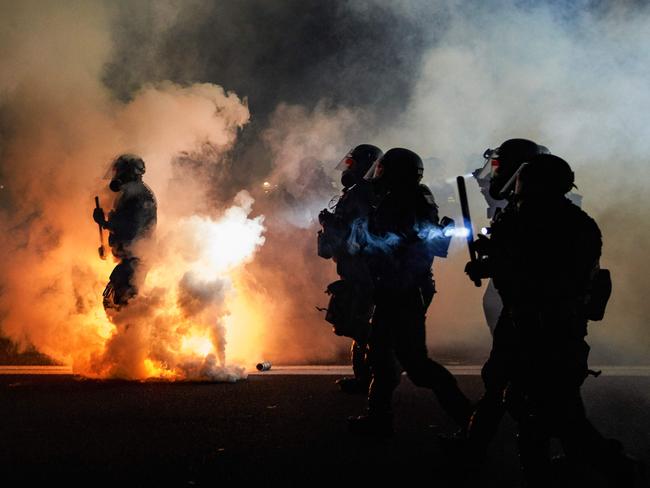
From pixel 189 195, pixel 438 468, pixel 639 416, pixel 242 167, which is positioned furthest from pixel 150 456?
pixel 242 167

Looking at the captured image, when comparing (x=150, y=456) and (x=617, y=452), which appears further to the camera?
(x=150, y=456)

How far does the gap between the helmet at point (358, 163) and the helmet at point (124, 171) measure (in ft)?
7.78

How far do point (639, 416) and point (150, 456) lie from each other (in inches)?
125

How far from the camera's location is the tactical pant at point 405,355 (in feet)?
13.0

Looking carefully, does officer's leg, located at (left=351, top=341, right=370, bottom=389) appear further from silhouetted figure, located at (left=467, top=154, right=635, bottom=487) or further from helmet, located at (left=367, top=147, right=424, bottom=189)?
silhouetted figure, located at (left=467, top=154, right=635, bottom=487)

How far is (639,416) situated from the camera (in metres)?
4.78

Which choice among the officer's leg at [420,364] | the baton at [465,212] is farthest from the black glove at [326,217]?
the baton at [465,212]

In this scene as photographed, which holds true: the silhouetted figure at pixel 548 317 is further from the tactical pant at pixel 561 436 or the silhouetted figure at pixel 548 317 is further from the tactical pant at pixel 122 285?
the tactical pant at pixel 122 285

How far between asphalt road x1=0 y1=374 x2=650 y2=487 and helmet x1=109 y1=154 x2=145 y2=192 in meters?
2.03

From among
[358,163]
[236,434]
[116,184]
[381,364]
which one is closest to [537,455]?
[381,364]

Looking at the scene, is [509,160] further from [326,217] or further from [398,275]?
[326,217]

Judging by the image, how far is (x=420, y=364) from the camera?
405 centimetres

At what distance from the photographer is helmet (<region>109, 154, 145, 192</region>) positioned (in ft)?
23.4

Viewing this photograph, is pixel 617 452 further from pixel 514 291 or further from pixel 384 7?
pixel 384 7
